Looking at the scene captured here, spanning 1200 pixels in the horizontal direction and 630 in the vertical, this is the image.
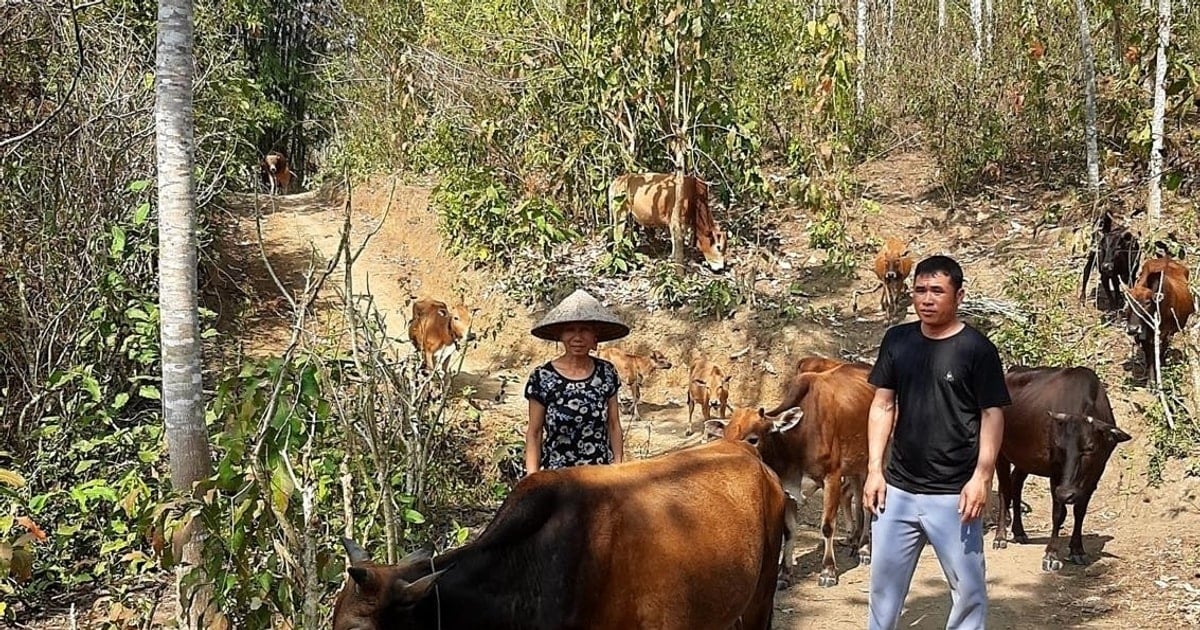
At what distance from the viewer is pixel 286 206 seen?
21688 millimetres

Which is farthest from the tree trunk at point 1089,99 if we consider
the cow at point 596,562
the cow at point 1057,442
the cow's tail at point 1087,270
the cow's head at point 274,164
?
the cow's head at point 274,164

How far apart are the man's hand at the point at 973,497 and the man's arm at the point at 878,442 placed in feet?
1.19

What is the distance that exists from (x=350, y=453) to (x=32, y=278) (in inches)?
141

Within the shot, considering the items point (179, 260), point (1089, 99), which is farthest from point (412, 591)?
point (1089, 99)

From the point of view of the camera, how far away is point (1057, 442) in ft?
25.7

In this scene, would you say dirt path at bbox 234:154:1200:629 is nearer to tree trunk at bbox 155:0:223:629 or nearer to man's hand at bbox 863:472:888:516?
man's hand at bbox 863:472:888:516

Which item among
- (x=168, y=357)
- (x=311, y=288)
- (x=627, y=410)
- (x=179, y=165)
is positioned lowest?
(x=627, y=410)

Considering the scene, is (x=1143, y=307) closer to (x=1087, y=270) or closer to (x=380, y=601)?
(x=1087, y=270)

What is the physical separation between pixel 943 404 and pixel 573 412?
175cm

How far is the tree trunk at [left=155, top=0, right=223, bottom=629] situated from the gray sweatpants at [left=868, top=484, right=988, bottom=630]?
3041 millimetres

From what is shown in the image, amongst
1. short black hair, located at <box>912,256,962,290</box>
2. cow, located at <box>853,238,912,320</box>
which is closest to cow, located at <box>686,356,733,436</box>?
cow, located at <box>853,238,912,320</box>

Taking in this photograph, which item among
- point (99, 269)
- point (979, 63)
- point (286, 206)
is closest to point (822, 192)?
point (979, 63)

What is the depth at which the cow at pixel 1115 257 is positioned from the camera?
463 inches

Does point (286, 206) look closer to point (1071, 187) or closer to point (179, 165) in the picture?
point (1071, 187)
